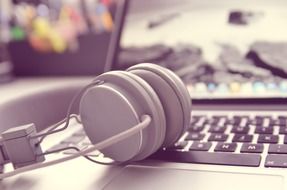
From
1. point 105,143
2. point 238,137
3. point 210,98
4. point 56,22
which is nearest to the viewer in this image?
point 105,143

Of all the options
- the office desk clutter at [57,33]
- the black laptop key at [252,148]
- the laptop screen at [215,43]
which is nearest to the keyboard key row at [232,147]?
the black laptop key at [252,148]

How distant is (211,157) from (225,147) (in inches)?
0.9

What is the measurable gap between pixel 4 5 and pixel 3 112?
500 millimetres

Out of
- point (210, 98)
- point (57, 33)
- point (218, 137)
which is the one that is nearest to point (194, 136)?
point (218, 137)

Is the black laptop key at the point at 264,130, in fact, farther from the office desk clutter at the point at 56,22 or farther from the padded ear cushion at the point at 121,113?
the office desk clutter at the point at 56,22

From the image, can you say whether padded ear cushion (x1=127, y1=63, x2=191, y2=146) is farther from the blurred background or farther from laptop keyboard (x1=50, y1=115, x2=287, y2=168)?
the blurred background

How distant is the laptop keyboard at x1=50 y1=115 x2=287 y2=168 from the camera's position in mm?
396

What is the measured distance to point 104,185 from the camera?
1.24 ft

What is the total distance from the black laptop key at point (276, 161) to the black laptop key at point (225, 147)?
0.13 ft

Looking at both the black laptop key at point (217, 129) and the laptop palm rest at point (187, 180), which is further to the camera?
the black laptop key at point (217, 129)

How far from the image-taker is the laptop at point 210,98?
0.38 m

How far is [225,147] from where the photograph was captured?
0.42 m

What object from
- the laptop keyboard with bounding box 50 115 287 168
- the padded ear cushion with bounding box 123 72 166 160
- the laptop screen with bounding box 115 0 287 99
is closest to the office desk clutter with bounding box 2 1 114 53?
the laptop screen with bounding box 115 0 287 99

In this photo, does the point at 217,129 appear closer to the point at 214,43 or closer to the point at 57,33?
the point at 214,43
